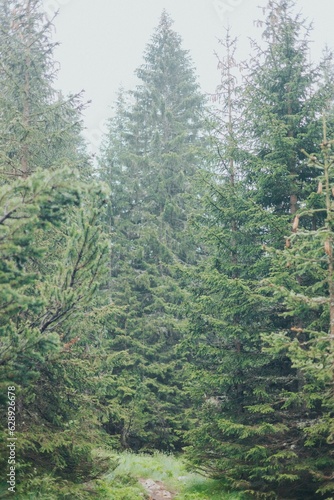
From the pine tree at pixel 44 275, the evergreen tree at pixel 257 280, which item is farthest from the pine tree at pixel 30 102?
the evergreen tree at pixel 257 280

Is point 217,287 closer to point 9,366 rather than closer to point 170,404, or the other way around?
point 9,366

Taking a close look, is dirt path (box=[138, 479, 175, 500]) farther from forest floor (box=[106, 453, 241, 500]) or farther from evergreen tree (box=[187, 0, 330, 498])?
evergreen tree (box=[187, 0, 330, 498])

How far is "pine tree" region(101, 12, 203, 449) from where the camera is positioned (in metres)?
→ 18.2

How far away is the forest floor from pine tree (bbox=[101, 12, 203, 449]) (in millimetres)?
3752

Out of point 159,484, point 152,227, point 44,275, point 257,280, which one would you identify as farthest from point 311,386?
point 152,227

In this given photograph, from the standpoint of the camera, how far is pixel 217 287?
454 inches

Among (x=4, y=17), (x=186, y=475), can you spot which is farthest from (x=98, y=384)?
(x=4, y=17)

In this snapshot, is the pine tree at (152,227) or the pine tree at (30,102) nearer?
the pine tree at (30,102)

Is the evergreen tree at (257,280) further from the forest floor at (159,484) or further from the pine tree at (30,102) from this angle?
the pine tree at (30,102)

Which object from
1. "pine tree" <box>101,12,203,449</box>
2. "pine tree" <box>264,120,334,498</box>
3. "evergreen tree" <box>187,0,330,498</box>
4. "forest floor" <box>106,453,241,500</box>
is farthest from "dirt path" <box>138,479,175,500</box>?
"pine tree" <box>101,12,203,449</box>

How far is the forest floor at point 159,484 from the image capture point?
32.8 ft

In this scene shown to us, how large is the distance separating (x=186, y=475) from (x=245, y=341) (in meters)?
4.73

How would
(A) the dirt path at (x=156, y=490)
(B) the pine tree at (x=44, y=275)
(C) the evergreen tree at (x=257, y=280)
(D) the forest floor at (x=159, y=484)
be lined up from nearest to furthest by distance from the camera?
1. (B) the pine tree at (x=44, y=275)
2. (C) the evergreen tree at (x=257, y=280)
3. (D) the forest floor at (x=159, y=484)
4. (A) the dirt path at (x=156, y=490)

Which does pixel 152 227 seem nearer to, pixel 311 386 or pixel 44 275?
pixel 44 275
